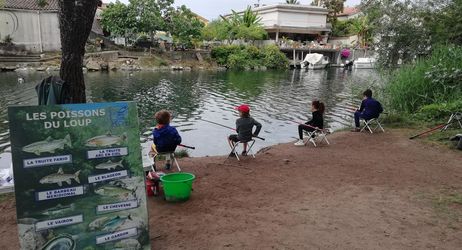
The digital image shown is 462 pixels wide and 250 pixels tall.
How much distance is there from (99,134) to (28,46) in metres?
36.3

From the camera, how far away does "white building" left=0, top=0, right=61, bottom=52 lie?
33.3 meters

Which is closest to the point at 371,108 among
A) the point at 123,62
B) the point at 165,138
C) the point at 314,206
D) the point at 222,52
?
the point at 314,206

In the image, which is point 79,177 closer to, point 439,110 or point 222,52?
point 439,110

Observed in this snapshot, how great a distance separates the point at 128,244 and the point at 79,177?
2.71 ft

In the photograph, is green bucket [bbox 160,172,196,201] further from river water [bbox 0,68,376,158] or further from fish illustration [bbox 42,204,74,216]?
river water [bbox 0,68,376,158]

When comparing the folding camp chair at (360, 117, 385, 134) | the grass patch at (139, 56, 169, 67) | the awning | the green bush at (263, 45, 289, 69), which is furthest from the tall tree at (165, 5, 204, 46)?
the folding camp chair at (360, 117, 385, 134)

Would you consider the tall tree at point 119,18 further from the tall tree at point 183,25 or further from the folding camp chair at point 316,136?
the folding camp chair at point 316,136

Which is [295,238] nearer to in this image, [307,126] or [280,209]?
[280,209]

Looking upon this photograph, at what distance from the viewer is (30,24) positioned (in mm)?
34375

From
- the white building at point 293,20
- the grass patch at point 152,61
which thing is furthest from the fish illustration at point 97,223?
the white building at point 293,20

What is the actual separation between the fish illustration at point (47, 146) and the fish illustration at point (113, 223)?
826 mm

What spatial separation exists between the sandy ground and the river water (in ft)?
13.0

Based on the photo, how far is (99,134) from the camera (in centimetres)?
347

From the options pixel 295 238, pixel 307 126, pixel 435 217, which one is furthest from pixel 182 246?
pixel 307 126
